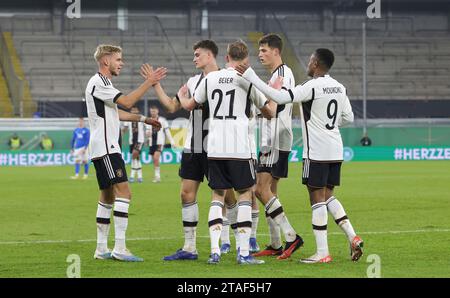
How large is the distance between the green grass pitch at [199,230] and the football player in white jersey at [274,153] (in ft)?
1.37

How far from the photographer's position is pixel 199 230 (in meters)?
14.3

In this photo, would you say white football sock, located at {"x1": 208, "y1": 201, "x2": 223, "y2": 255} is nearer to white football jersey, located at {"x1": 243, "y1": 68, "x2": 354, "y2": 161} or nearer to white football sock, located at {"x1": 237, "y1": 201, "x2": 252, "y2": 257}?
white football sock, located at {"x1": 237, "y1": 201, "x2": 252, "y2": 257}

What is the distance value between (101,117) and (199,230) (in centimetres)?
405

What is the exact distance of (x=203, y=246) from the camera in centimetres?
1202

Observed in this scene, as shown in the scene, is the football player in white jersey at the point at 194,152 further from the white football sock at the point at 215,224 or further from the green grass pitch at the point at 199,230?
the white football sock at the point at 215,224

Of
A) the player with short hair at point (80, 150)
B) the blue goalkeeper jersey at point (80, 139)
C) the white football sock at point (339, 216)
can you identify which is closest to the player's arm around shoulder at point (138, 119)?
the white football sock at point (339, 216)

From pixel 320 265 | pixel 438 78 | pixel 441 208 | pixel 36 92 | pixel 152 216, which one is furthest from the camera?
pixel 438 78

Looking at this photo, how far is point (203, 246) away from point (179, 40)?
4275cm

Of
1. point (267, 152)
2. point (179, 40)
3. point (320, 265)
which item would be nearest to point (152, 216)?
point (267, 152)

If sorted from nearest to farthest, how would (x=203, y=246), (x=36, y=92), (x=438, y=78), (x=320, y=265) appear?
(x=320, y=265) → (x=203, y=246) → (x=36, y=92) → (x=438, y=78)

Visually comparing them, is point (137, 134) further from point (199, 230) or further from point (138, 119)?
point (138, 119)

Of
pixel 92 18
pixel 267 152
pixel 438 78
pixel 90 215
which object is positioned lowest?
pixel 90 215

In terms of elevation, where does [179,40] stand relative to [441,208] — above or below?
above
